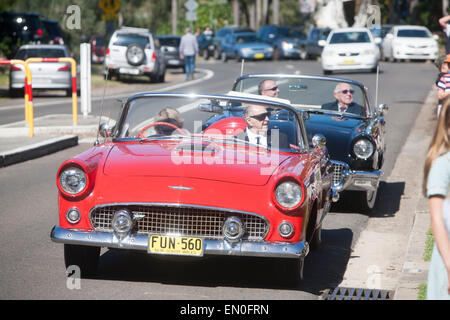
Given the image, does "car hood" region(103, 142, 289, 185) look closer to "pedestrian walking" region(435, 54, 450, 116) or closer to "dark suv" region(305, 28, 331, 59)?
"pedestrian walking" region(435, 54, 450, 116)

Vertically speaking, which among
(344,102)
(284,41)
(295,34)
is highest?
(344,102)

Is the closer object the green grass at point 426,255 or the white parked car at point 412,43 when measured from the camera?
the green grass at point 426,255

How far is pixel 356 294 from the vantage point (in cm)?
679

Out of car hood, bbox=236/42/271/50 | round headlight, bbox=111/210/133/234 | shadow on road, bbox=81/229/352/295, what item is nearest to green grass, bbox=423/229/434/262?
shadow on road, bbox=81/229/352/295

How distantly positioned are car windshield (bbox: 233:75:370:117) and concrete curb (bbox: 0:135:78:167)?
4.06m

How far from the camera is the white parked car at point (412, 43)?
39.8 metres

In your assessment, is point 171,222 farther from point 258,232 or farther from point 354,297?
point 354,297

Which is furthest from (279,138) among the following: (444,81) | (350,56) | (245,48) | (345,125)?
(245,48)

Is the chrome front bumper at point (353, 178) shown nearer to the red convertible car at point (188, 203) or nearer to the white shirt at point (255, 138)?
the white shirt at point (255, 138)

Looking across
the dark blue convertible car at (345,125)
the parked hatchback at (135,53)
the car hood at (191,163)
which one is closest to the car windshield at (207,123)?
the car hood at (191,163)

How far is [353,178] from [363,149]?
0.37m

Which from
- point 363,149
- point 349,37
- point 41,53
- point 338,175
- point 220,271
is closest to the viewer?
point 220,271

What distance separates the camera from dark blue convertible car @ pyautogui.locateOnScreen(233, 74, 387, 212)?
32.7 ft

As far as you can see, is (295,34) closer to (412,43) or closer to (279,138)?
(412,43)
